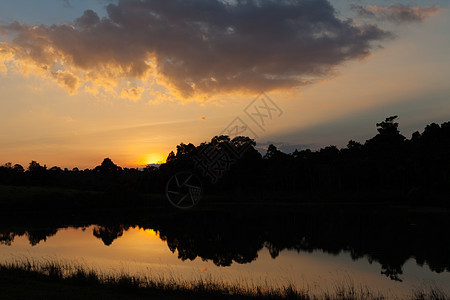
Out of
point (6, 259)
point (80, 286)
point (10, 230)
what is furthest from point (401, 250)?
point (10, 230)

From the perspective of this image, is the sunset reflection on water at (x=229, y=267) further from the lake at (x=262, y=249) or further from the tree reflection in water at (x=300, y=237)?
the tree reflection in water at (x=300, y=237)

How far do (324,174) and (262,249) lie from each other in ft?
227

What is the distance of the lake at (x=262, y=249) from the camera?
70.9ft

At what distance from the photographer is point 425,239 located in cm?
3250

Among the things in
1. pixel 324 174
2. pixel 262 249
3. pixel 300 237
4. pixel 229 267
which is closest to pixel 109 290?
pixel 229 267

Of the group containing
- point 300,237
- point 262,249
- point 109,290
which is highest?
point 109,290

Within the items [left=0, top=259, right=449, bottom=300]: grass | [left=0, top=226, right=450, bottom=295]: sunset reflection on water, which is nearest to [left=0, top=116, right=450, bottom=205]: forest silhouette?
[left=0, top=226, right=450, bottom=295]: sunset reflection on water

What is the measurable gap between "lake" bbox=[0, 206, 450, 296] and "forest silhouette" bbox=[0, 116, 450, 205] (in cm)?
2958

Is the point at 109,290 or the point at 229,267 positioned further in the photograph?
the point at 229,267

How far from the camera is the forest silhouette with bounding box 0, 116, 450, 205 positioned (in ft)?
259

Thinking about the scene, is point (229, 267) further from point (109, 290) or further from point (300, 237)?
Result: point (300, 237)

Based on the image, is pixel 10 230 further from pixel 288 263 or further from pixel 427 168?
pixel 427 168

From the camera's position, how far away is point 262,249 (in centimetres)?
3064

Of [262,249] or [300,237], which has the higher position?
[262,249]
